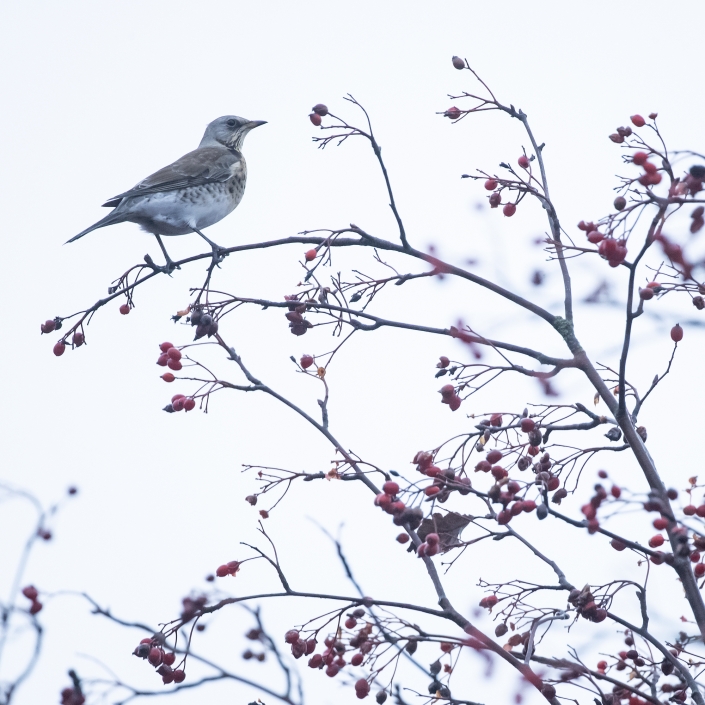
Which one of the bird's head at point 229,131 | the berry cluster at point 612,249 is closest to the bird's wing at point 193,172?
the bird's head at point 229,131

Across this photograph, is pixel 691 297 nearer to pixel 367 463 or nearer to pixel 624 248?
pixel 624 248

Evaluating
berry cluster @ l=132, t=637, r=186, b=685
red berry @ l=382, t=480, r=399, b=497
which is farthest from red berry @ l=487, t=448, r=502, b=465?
berry cluster @ l=132, t=637, r=186, b=685

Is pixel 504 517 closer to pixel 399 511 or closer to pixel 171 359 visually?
pixel 399 511

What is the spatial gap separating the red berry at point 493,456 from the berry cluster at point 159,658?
1.39m

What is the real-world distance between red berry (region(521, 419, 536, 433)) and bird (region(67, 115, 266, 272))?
3.58 meters

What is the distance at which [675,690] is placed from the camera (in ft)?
10.7

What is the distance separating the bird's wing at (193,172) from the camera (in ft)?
24.0

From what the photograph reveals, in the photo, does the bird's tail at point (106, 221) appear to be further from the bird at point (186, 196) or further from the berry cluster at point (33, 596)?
the berry cluster at point (33, 596)

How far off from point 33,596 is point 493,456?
77.5 inches

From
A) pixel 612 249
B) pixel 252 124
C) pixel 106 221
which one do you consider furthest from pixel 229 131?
pixel 612 249

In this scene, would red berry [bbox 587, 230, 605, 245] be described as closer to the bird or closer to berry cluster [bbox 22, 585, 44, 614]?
berry cluster [bbox 22, 585, 44, 614]

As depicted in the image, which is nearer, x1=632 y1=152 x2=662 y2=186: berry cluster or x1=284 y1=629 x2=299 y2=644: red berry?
x1=632 y1=152 x2=662 y2=186: berry cluster

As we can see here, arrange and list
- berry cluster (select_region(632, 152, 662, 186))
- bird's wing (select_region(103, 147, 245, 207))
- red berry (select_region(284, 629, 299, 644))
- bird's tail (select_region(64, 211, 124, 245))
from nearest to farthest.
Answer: berry cluster (select_region(632, 152, 662, 186)) < red berry (select_region(284, 629, 299, 644)) < bird's tail (select_region(64, 211, 124, 245)) < bird's wing (select_region(103, 147, 245, 207))

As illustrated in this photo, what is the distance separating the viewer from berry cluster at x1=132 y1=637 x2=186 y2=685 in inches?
132
